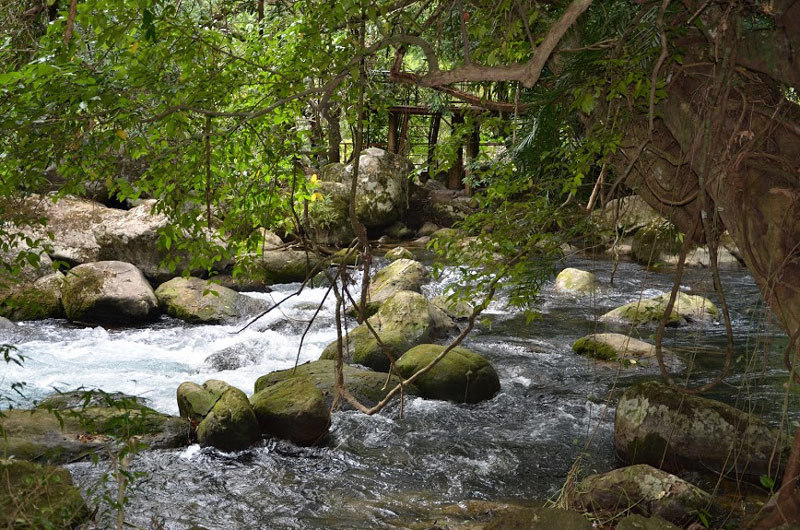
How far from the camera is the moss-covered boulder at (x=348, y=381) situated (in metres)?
6.77

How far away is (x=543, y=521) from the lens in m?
3.86

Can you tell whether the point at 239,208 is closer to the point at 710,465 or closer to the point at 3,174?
the point at 3,174

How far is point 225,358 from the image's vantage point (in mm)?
8336

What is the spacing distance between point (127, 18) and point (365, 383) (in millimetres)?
4490

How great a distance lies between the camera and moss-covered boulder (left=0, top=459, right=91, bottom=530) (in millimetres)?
3051

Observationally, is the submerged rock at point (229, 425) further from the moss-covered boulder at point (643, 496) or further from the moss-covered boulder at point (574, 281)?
the moss-covered boulder at point (574, 281)

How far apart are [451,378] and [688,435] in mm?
2316

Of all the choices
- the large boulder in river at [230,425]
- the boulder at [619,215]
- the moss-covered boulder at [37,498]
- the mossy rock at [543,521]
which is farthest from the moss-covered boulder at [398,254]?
the mossy rock at [543,521]

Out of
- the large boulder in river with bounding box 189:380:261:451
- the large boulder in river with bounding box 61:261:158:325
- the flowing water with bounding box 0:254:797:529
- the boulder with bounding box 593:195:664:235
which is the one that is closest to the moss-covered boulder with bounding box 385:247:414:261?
the flowing water with bounding box 0:254:797:529

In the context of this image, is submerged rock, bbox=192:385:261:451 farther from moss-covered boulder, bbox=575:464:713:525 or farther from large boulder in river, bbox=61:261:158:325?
large boulder in river, bbox=61:261:158:325

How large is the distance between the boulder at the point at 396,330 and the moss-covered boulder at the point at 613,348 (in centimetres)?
171

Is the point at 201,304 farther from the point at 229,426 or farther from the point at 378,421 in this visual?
the point at 229,426

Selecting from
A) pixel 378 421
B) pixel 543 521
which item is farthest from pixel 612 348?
pixel 543 521

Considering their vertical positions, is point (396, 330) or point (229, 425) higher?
point (396, 330)
